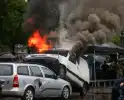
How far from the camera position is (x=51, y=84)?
18172 mm

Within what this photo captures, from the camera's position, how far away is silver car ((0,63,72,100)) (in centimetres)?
1625

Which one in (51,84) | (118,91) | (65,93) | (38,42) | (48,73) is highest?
(38,42)

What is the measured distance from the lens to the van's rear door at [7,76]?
53.2ft

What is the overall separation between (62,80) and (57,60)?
35.3 inches

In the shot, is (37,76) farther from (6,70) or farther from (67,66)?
(67,66)

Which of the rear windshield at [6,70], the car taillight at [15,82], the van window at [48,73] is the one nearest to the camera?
the car taillight at [15,82]

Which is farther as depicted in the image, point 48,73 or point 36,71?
point 48,73

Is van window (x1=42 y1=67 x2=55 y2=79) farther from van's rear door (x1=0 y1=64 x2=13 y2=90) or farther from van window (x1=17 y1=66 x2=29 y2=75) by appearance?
van's rear door (x1=0 y1=64 x2=13 y2=90)

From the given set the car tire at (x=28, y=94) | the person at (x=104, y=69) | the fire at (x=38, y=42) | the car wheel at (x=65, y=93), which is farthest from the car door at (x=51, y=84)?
the person at (x=104, y=69)

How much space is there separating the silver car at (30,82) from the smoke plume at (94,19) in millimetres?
2283

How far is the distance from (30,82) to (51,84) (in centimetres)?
148

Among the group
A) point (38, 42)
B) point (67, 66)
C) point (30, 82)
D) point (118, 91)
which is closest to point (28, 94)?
point (30, 82)

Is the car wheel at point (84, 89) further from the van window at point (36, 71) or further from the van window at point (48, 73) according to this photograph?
the van window at point (36, 71)

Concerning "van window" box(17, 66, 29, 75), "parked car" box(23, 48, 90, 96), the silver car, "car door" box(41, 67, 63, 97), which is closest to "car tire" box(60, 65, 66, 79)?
"parked car" box(23, 48, 90, 96)
